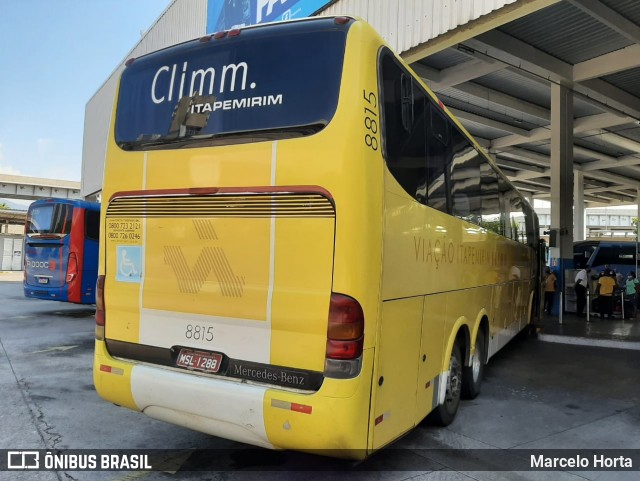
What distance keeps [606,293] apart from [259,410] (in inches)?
587

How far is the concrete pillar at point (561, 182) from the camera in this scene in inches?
616

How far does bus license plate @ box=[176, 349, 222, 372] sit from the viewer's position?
11.5ft

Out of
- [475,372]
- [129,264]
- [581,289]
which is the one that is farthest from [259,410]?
[581,289]

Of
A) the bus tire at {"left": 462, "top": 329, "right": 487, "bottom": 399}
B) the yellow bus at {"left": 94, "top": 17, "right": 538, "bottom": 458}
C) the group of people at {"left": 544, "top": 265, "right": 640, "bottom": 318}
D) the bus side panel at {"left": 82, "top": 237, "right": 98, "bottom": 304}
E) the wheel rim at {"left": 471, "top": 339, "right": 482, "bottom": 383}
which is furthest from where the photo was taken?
the group of people at {"left": 544, "top": 265, "right": 640, "bottom": 318}

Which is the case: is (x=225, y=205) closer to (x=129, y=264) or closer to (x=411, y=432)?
(x=129, y=264)

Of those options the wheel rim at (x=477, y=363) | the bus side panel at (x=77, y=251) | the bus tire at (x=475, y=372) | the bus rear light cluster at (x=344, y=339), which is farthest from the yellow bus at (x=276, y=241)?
the bus side panel at (x=77, y=251)

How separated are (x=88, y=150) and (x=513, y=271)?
108 ft

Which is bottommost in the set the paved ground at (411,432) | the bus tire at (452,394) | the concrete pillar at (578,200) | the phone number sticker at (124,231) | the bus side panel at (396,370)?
the paved ground at (411,432)

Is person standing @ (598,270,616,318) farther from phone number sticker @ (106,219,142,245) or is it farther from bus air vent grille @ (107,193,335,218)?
phone number sticker @ (106,219,142,245)

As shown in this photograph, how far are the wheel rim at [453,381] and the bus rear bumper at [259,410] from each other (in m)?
2.21

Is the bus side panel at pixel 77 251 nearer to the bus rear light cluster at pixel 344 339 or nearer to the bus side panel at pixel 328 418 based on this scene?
the bus side panel at pixel 328 418

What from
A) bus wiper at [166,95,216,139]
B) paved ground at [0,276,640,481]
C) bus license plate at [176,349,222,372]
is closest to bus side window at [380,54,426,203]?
bus wiper at [166,95,216,139]

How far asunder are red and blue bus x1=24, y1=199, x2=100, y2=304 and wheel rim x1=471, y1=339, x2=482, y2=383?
10073 millimetres

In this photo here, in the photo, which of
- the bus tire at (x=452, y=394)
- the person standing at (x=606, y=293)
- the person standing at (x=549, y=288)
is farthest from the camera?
the person standing at (x=549, y=288)
